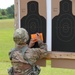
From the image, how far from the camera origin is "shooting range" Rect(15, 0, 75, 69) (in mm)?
4984

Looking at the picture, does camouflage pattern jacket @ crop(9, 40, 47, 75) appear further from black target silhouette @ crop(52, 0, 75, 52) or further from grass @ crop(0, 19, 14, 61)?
grass @ crop(0, 19, 14, 61)

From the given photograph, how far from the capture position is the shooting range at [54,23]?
16.4 ft

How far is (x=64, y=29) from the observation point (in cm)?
500

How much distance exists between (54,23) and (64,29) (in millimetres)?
159

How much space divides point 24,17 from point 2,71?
444 cm

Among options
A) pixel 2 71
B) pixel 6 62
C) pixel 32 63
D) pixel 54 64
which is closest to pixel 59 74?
pixel 2 71

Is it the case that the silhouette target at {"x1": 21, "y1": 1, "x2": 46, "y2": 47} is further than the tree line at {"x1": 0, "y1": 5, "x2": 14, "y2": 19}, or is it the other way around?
the tree line at {"x1": 0, "y1": 5, "x2": 14, "y2": 19}

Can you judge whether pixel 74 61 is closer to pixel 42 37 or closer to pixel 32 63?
pixel 42 37

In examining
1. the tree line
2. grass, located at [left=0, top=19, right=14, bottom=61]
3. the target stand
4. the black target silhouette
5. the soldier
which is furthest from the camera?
the tree line

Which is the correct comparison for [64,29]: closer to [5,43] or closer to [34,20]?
[34,20]

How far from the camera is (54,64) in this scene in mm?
5070

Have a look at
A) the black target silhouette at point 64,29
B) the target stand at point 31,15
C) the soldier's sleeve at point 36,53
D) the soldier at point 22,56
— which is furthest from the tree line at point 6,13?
the soldier at point 22,56

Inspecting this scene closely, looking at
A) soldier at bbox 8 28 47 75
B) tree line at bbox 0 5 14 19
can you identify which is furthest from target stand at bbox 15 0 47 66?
→ tree line at bbox 0 5 14 19

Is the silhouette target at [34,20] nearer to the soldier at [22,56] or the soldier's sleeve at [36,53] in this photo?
the soldier's sleeve at [36,53]
